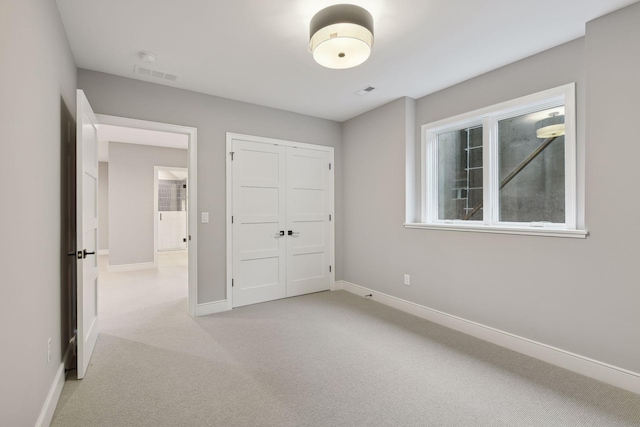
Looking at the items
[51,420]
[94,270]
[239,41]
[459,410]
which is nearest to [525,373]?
[459,410]

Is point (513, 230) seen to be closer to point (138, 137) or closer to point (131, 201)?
point (138, 137)

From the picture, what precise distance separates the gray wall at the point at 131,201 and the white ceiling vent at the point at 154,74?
168 inches

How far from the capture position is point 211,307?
3.75 meters

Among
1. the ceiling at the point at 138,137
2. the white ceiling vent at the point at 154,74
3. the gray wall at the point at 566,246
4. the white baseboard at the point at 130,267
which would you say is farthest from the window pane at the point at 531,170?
the white baseboard at the point at 130,267

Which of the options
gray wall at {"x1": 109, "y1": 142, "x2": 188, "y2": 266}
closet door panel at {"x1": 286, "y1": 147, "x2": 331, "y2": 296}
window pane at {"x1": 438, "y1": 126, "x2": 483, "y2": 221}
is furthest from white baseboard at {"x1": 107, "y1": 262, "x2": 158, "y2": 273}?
window pane at {"x1": 438, "y1": 126, "x2": 483, "y2": 221}

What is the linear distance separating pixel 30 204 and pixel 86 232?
0.92 meters

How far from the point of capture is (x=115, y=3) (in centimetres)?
211

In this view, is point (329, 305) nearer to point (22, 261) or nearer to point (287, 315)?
point (287, 315)

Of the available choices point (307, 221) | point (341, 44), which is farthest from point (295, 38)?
point (307, 221)

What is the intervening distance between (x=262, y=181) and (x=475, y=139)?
2.64m

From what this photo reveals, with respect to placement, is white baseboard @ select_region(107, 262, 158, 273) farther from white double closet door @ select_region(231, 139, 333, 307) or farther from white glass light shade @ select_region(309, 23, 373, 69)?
white glass light shade @ select_region(309, 23, 373, 69)

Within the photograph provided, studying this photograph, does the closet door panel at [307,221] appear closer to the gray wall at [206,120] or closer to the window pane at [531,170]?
the gray wall at [206,120]

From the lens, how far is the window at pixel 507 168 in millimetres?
2648

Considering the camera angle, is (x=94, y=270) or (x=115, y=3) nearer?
(x=115, y=3)
